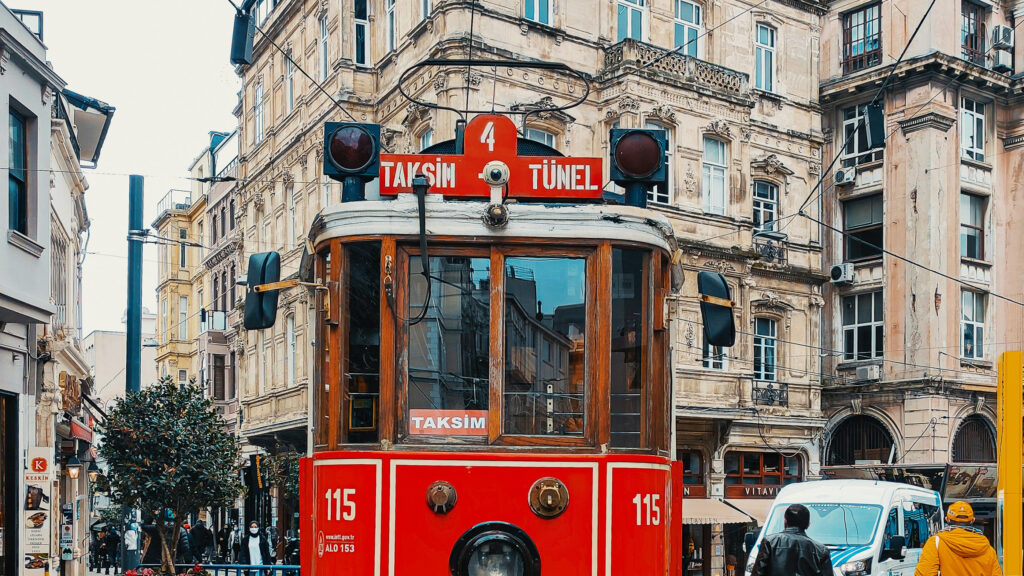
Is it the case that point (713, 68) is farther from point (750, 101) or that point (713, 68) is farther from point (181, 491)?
point (181, 491)

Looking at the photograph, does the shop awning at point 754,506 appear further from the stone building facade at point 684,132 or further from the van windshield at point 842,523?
the van windshield at point 842,523

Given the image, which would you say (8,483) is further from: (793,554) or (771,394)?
(771,394)

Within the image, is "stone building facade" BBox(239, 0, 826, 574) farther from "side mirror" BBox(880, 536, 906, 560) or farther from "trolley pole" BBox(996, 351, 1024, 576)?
"trolley pole" BBox(996, 351, 1024, 576)

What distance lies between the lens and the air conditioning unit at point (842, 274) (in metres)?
31.0

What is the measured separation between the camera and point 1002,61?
32250mm

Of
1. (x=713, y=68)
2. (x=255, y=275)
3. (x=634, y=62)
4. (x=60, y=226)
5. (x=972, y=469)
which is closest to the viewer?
(x=255, y=275)

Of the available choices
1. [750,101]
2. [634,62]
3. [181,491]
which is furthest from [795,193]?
[181,491]

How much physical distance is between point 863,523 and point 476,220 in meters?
10.7

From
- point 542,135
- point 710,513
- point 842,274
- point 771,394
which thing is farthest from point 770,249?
point 542,135

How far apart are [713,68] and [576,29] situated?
3317 millimetres

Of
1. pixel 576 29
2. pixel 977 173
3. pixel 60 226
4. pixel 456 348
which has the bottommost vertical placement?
pixel 456 348

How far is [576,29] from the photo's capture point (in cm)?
2589

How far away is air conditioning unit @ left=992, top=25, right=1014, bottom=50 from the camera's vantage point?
31.6 m

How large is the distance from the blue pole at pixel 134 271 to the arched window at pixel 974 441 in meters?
18.8
